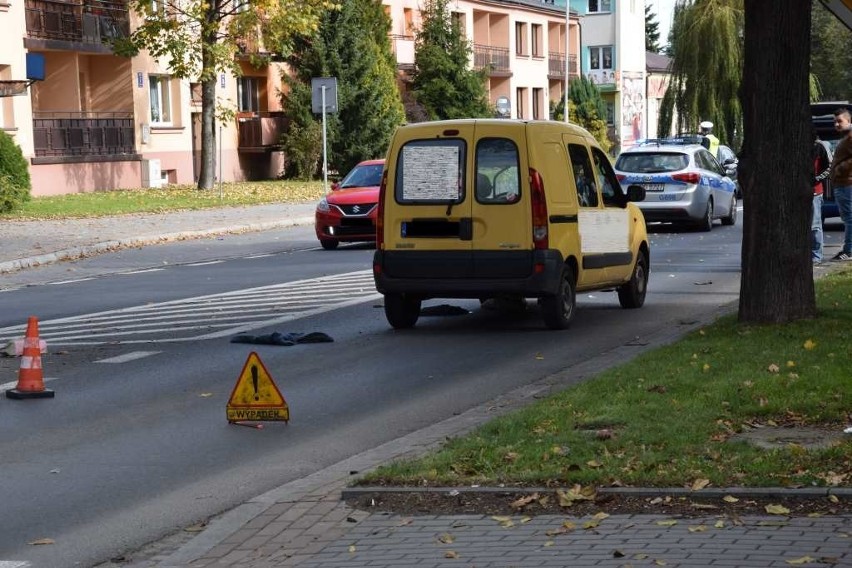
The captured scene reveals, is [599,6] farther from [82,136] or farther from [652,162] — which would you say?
[652,162]

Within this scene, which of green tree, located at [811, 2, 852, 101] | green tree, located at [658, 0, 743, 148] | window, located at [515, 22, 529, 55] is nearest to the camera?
green tree, located at [658, 0, 743, 148]

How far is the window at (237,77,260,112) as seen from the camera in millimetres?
57750

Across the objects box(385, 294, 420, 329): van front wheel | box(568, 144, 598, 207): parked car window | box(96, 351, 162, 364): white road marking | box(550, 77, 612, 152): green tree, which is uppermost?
box(550, 77, 612, 152): green tree

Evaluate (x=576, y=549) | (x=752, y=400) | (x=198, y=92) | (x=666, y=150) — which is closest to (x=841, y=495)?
(x=576, y=549)

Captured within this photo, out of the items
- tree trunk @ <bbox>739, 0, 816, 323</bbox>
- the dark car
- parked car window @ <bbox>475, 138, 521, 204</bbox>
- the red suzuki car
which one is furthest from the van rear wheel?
the red suzuki car

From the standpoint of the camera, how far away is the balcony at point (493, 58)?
251ft

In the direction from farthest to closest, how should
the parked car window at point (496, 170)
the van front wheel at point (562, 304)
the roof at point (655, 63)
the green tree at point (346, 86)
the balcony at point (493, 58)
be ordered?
the roof at point (655, 63)
the balcony at point (493, 58)
the green tree at point (346, 86)
the van front wheel at point (562, 304)
the parked car window at point (496, 170)

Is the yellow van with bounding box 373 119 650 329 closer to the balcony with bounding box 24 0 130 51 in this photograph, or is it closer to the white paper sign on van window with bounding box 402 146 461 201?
the white paper sign on van window with bounding box 402 146 461 201

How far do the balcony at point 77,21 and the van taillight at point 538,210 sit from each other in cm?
3238

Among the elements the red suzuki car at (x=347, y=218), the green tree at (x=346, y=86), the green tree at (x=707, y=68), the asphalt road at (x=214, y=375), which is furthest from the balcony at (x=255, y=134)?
the asphalt road at (x=214, y=375)

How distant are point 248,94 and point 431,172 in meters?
44.9

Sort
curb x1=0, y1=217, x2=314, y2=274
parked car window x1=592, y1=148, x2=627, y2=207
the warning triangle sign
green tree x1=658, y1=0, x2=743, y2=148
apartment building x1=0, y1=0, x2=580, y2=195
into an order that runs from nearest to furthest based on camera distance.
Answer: the warning triangle sign → parked car window x1=592, y1=148, x2=627, y2=207 → curb x1=0, y1=217, x2=314, y2=274 → apartment building x1=0, y1=0, x2=580, y2=195 → green tree x1=658, y1=0, x2=743, y2=148

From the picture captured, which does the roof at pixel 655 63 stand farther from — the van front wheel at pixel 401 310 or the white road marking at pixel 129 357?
the white road marking at pixel 129 357

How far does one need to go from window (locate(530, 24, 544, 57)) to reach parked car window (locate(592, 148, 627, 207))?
6921 cm
